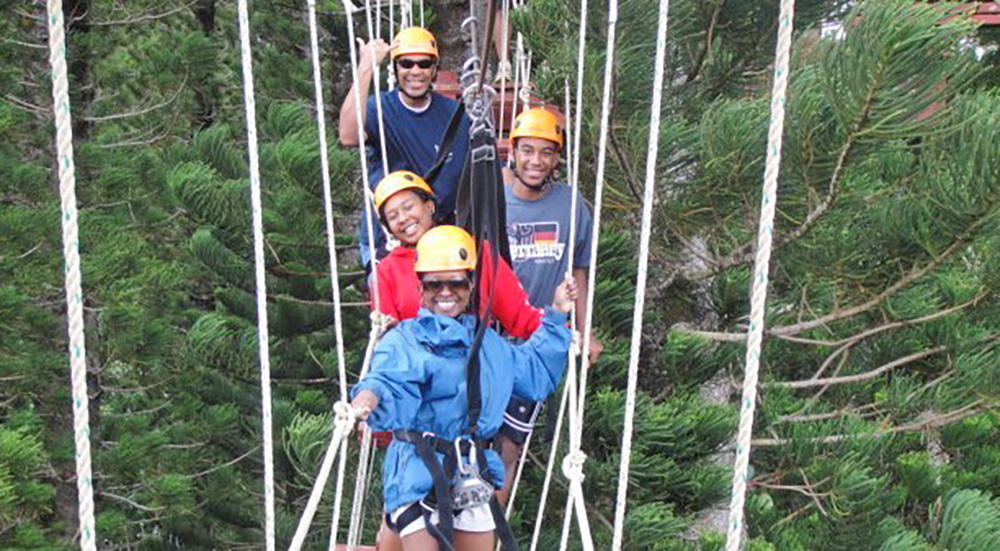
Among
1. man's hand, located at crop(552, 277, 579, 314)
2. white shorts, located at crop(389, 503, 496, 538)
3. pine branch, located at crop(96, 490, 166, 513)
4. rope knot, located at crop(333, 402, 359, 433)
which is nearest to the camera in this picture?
rope knot, located at crop(333, 402, 359, 433)

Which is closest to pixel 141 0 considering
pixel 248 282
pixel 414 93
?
pixel 248 282

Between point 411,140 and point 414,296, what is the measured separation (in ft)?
2.06

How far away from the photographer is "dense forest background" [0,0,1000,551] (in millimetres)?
3078

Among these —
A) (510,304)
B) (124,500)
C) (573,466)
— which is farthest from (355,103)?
(124,500)

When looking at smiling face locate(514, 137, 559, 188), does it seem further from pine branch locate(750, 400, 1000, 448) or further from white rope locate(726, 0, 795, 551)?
white rope locate(726, 0, 795, 551)

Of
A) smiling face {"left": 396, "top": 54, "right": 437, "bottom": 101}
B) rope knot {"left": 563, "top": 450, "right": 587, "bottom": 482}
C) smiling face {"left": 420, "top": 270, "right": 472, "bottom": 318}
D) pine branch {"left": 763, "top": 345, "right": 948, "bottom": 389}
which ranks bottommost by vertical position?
pine branch {"left": 763, "top": 345, "right": 948, "bottom": 389}

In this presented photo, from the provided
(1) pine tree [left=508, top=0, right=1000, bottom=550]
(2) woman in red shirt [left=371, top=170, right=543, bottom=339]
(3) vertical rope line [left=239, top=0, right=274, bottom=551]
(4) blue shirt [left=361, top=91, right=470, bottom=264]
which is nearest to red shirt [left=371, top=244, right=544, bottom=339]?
(2) woman in red shirt [left=371, top=170, right=543, bottom=339]

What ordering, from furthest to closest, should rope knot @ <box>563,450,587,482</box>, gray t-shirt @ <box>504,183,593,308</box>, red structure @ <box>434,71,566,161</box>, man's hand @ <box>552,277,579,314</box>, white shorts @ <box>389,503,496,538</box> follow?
red structure @ <box>434,71,566,161</box> < gray t-shirt @ <box>504,183,593,308</box> < man's hand @ <box>552,277,579,314</box> < rope knot @ <box>563,450,587,482</box> < white shorts @ <box>389,503,496,538</box>

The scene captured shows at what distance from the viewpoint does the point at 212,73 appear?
702cm

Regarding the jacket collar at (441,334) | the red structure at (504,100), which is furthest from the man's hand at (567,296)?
the red structure at (504,100)

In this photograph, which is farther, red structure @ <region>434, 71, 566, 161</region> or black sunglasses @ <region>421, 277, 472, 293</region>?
red structure @ <region>434, 71, 566, 161</region>

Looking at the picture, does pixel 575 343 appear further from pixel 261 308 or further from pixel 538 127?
pixel 261 308

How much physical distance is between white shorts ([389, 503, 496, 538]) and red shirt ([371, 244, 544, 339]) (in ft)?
1.37

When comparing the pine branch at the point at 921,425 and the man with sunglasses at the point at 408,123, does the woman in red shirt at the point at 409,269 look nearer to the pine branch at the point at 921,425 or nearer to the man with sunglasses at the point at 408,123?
the man with sunglasses at the point at 408,123
